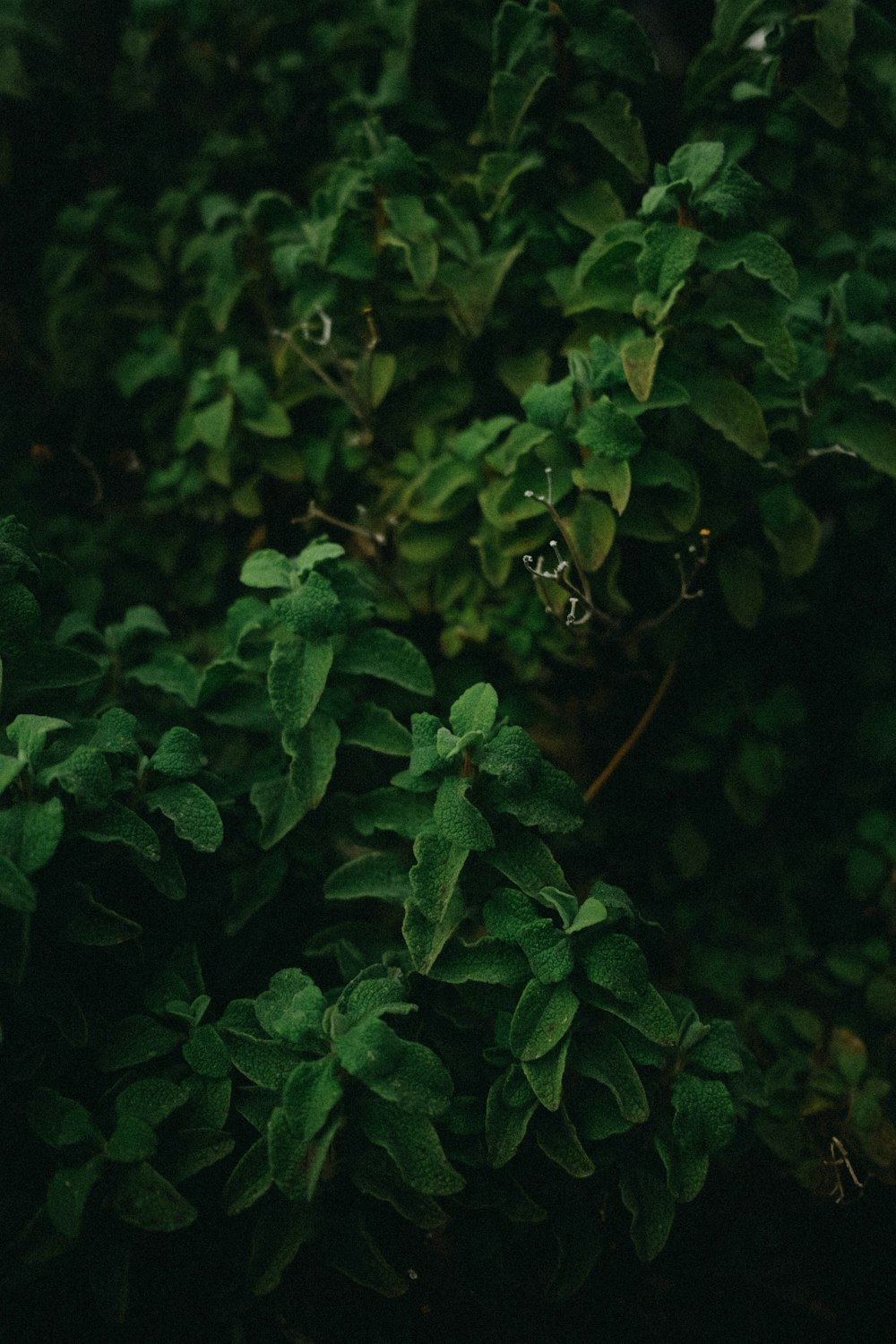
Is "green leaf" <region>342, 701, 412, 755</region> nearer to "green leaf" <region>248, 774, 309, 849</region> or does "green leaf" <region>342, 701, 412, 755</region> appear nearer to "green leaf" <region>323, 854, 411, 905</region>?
"green leaf" <region>248, 774, 309, 849</region>

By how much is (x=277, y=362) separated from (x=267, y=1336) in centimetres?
222

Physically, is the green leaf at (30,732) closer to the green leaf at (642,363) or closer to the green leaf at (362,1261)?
the green leaf at (362,1261)

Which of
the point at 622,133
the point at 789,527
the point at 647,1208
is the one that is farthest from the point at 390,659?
the point at 622,133

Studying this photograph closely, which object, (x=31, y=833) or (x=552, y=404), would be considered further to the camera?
(x=552, y=404)

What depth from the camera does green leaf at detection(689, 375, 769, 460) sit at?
202 centimetres

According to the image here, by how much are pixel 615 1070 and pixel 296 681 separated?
89 cm

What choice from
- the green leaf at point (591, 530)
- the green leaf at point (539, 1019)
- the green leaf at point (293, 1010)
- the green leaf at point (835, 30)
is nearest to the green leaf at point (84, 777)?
the green leaf at point (293, 1010)

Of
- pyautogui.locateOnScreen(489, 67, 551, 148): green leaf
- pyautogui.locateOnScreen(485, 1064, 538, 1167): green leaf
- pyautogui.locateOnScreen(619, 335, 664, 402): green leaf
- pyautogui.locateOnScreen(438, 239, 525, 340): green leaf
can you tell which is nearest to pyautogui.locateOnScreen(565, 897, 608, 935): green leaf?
pyautogui.locateOnScreen(485, 1064, 538, 1167): green leaf

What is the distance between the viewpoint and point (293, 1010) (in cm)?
162

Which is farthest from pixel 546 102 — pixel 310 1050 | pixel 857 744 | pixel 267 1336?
pixel 267 1336

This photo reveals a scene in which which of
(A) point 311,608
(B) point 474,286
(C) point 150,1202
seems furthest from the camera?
(B) point 474,286

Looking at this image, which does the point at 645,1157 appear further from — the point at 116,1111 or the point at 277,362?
the point at 277,362

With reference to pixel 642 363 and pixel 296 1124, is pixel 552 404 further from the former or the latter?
pixel 296 1124

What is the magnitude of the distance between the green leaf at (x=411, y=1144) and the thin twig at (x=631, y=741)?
38.4 inches
